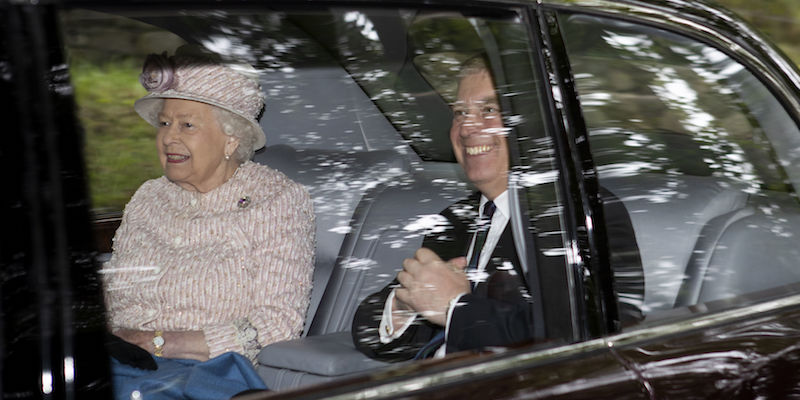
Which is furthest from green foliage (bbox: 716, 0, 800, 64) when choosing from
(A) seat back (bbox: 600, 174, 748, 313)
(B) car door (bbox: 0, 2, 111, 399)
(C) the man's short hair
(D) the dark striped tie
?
(B) car door (bbox: 0, 2, 111, 399)

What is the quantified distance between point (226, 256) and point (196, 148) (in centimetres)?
34

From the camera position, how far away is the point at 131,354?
62.7 inches

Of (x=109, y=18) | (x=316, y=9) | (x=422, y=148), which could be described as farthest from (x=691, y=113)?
(x=109, y=18)

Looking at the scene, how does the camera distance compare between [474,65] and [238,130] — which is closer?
[474,65]

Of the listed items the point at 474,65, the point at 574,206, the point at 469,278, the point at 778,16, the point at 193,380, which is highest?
the point at 778,16

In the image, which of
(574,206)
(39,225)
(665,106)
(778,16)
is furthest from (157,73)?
(778,16)

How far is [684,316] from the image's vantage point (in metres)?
1.61

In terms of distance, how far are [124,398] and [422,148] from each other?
78 centimetres

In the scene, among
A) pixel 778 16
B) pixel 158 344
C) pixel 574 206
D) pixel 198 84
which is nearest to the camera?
pixel 574 206

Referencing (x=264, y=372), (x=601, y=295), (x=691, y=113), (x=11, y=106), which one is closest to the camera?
(x=11, y=106)

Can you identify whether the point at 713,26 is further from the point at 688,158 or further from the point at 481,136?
the point at 481,136

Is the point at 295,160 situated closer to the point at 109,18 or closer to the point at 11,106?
the point at 109,18

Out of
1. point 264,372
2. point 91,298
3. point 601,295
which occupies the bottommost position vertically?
point 264,372

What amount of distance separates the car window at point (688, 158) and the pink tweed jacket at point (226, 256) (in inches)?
32.0
